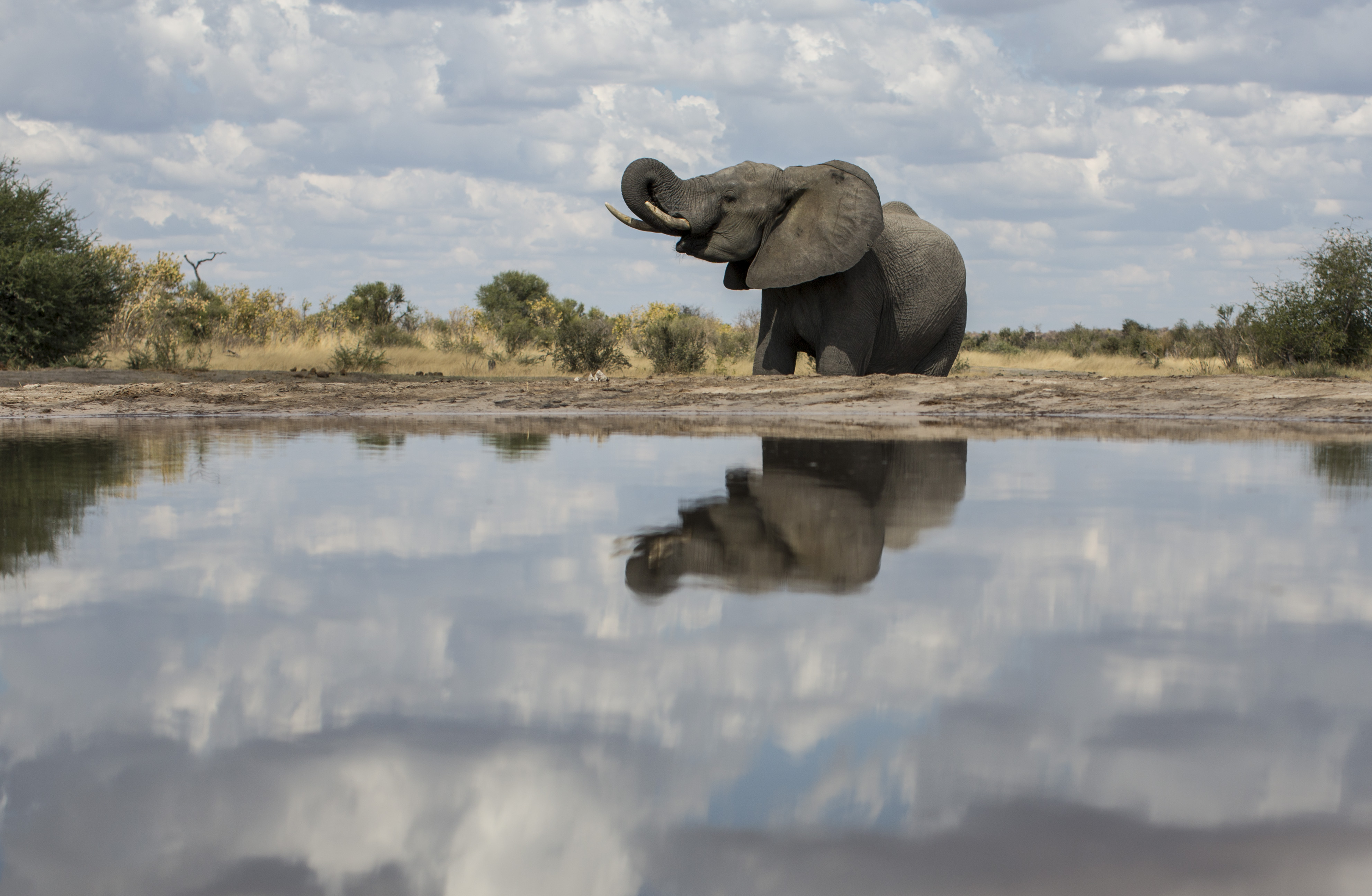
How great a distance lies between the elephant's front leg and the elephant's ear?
104cm

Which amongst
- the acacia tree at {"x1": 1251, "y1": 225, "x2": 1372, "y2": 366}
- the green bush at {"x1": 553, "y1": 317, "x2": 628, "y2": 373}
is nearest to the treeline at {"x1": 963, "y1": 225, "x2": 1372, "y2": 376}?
the acacia tree at {"x1": 1251, "y1": 225, "x2": 1372, "y2": 366}

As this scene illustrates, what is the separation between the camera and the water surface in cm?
201

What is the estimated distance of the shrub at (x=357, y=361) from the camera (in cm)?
2361

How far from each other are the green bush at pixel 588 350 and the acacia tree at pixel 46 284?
27.5 feet

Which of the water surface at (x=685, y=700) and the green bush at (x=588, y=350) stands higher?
the green bush at (x=588, y=350)

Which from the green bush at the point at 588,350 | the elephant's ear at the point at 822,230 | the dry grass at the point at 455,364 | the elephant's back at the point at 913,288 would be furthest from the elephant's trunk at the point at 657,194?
the green bush at the point at 588,350

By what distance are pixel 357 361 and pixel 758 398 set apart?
1151cm

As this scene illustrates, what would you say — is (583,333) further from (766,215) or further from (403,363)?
(766,215)

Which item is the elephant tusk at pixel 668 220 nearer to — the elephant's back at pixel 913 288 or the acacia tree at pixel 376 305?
the elephant's back at pixel 913 288

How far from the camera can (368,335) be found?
2930 cm

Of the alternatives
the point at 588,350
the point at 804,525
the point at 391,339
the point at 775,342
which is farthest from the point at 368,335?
the point at 804,525

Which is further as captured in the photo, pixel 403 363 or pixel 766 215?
pixel 403 363

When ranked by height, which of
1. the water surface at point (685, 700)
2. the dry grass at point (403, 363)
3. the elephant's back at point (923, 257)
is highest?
the elephant's back at point (923, 257)

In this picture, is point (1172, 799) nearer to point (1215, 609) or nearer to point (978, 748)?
point (978, 748)
